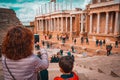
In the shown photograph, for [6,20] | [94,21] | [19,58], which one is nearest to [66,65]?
[19,58]

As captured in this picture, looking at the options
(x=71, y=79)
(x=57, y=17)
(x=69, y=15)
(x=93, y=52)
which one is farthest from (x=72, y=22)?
(x=71, y=79)

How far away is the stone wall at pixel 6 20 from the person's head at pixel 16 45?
30.6 ft

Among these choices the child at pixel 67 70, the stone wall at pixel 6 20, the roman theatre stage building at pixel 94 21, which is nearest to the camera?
the child at pixel 67 70

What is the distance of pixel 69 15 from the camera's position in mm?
41719

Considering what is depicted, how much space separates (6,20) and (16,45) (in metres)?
10.2

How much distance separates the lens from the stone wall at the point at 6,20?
11094 millimetres

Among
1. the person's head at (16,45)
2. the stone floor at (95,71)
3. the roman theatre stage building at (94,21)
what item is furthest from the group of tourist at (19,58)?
the roman theatre stage building at (94,21)

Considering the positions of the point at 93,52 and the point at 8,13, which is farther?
the point at 93,52

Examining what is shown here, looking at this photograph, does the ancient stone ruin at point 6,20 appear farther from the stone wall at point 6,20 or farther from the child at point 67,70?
the child at point 67,70

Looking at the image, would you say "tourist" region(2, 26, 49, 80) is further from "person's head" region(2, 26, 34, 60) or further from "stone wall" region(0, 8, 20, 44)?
"stone wall" region(0, 8, 20, 44)

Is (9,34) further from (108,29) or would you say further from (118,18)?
(108,29)

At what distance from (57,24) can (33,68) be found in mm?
44513

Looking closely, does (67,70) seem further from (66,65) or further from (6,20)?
(6,20)

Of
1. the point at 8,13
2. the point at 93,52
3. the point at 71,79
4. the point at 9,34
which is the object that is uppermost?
the point at 8,13
